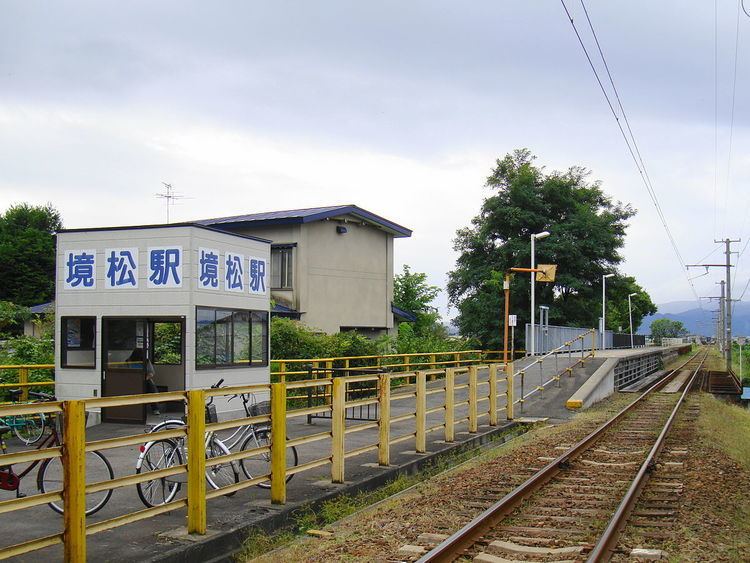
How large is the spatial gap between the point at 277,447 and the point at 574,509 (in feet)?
11.6

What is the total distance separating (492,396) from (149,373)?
6.88m

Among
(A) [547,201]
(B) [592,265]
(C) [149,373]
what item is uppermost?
(A) [547,201]

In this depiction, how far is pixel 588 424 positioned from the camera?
18203mm

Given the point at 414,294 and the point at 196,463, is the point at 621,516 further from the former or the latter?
the point at 414,294

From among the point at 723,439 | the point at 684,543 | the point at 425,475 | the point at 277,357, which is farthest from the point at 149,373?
the point at 723,439

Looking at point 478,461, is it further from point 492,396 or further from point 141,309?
point 141,309

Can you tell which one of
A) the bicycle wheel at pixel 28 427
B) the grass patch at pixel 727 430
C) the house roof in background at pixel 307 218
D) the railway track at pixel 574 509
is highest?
the house roof in background at pixel 307 218

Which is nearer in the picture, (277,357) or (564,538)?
(564,538)

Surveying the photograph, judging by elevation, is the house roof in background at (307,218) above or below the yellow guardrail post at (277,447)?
above

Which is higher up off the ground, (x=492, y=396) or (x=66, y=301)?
(x=66, y=301)

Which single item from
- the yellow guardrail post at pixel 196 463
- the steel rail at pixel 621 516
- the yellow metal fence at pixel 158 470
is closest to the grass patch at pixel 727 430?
the steel rail at pixel 621 516

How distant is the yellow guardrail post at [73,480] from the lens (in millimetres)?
5727

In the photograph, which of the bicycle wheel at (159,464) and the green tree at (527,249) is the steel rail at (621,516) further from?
the green tree at (527,249)

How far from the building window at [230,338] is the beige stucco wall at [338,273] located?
40.4ft
